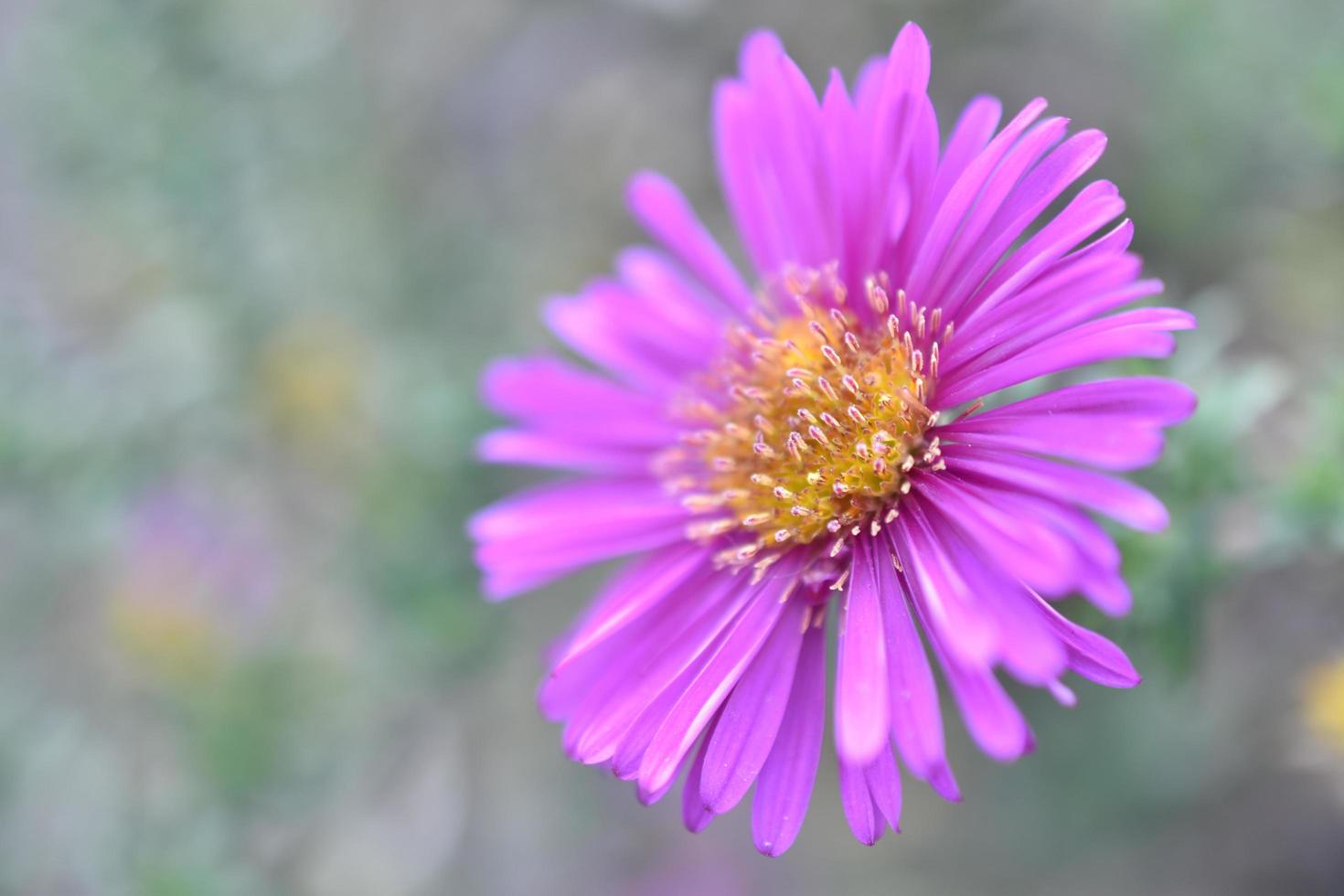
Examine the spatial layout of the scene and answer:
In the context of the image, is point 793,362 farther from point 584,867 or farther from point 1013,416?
point 584,867

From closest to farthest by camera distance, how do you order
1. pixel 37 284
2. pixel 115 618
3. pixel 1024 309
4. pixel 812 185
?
1. pixel 1024 309
2. pixel 812 185
3. pixel 115 618
4. pixel 37 284

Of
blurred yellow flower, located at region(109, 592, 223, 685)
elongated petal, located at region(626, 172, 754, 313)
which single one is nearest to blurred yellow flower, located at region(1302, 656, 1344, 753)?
elongated petal, located at region(626, 172, 754, 313)

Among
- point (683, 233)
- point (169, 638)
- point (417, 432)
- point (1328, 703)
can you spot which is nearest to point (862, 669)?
point (683, 233)

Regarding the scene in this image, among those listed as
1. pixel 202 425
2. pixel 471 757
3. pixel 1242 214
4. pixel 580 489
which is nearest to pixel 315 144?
pixel 202 425

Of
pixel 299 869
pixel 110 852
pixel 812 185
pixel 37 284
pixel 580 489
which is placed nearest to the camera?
pixel 812 185

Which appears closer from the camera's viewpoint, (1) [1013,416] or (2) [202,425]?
(1) [1013,416]

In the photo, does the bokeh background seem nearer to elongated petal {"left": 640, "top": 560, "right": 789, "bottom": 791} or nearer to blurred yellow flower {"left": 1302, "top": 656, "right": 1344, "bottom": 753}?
blurred yellow flower {"left": 1302, "top": 656, "right": 1344, "bottom": 753}
